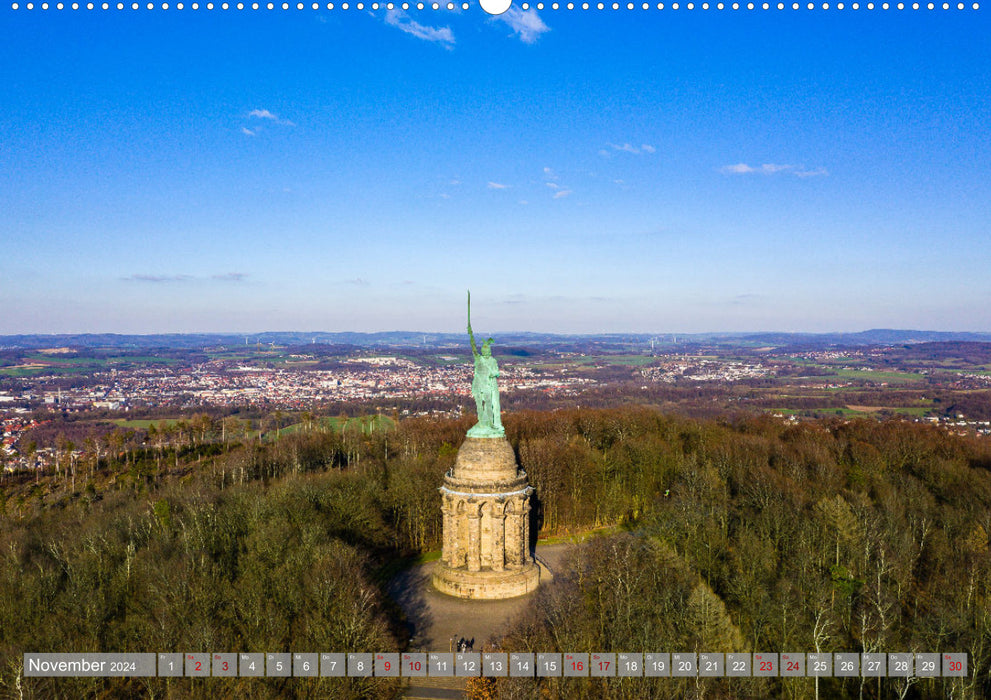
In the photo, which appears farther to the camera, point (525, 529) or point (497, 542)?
point (525, 529)

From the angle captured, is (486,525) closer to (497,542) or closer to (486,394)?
(497,542)

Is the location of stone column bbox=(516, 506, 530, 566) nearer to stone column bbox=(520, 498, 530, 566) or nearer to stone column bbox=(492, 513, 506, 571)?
stone column bbox=(520, 498, 530, 566)

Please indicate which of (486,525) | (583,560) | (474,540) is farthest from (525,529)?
(583,560)

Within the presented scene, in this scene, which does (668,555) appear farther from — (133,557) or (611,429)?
(611,429)

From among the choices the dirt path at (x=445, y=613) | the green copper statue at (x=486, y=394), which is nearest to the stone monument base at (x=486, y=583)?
the dirt path at (x=445, y=613)

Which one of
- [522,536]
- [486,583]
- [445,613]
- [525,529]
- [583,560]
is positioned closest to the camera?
[445,613]

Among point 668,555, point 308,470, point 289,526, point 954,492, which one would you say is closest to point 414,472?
point 289,526

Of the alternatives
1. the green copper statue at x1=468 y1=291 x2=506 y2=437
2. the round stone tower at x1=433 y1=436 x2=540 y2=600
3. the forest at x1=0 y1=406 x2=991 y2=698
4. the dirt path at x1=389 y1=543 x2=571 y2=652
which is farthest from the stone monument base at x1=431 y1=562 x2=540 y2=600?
the green copper statue at x1=468 y1=291 x2=506 y2=437
